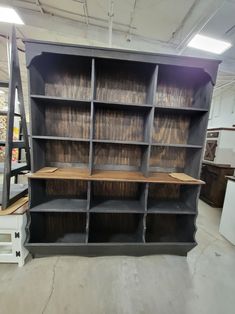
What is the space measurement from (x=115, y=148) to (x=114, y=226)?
42.0 inches

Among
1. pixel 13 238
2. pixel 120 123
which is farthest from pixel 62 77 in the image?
pixel 13 238

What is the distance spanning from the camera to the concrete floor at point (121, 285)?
51.4 inches

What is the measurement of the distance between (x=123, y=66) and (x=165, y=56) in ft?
1.44

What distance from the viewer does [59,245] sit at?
1.72 meters

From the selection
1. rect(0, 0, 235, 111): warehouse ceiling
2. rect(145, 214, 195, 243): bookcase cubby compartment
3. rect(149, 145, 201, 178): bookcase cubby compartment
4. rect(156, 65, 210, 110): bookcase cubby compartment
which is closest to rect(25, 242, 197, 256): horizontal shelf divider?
rect(145, 214, 195, 243): bookcase cubby compartment

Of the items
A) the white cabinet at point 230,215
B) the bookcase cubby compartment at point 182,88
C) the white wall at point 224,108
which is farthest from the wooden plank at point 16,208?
the white wall at point 224,108

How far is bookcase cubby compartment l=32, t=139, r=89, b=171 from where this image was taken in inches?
73.0

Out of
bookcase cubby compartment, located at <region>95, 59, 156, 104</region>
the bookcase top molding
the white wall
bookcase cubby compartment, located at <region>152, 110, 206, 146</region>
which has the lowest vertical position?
bookcase cubby compartment, located at <region>152, 110, 206, 146</region>

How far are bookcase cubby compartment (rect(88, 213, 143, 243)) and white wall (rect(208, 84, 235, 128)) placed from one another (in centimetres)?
472

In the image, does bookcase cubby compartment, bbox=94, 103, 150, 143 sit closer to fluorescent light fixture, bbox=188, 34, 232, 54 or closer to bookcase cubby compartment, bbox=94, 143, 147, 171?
bookcase cubby compartment, bbox=94, 143, 147, 171

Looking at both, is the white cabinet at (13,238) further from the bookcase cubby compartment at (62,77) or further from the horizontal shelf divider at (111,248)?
the bookcase cubby compartment at (62,77)

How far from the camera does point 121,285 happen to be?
4.94ft

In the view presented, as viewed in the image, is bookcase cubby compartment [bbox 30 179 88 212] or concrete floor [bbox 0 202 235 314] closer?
concrete floor [bbox 0 202 235 314]

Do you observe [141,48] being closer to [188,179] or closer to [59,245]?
[188,179]
